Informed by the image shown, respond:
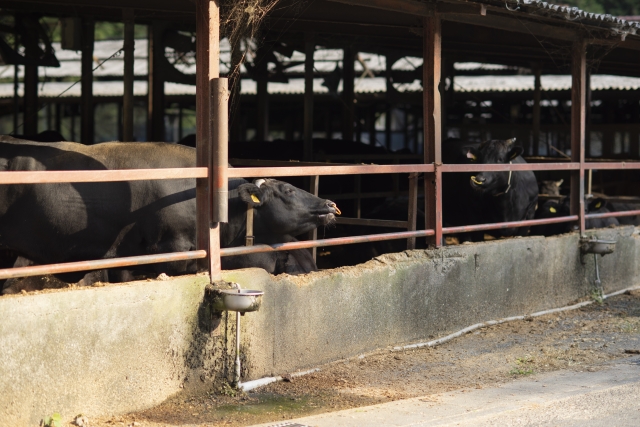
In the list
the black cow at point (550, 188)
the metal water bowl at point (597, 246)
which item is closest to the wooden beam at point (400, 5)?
the metal water bowl at point (597, 246)

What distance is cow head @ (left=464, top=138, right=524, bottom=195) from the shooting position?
11.1 metres

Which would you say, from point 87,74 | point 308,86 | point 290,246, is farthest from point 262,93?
point 290,246

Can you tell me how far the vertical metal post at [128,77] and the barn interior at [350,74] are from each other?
0.06ft

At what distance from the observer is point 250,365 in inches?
247

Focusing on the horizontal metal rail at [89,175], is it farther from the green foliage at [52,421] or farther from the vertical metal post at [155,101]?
the vertical metal post at [155,101]

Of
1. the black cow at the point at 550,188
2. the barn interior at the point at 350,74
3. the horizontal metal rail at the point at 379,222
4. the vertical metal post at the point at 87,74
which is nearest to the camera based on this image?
the horizontal metal rail at the point at 379,222

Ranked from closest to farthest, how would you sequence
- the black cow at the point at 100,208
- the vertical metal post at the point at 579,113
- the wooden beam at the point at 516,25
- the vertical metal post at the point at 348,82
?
the black cow at the point at 100,208
the wooden beam at the point at 516,25
the vertical metal post at the point at 579,113
the vertical metal post at the point at 348,82

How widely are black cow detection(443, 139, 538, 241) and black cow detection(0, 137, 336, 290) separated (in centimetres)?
442

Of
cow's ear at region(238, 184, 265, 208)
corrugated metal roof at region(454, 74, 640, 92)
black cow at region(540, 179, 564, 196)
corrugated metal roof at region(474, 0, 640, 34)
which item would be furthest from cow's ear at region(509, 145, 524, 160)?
corrugated metal roof at region(454, 74, 640, 92)

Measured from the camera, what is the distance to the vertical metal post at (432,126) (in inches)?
324

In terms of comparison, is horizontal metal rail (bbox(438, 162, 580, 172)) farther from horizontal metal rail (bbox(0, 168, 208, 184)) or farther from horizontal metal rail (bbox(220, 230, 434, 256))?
horizontal metal rail (bbox(0, 168, 208, 184))

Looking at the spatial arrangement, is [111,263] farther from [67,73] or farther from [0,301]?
[67,73]

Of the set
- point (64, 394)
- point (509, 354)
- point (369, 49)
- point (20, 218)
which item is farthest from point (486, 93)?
point (64, 394)

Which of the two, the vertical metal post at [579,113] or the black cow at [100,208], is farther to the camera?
the vertical metal post at [579,113]
